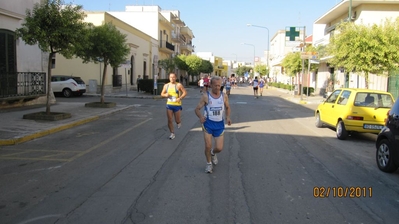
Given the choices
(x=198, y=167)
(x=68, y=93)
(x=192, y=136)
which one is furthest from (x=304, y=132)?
(x=68, y=93)

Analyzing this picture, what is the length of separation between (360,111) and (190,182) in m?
6.31

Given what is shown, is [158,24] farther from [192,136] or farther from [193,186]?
[193,186]

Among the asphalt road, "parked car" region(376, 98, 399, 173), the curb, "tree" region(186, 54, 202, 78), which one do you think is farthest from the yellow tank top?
"tree" region(186, 54, 202, 78)

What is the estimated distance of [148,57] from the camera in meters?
42.1

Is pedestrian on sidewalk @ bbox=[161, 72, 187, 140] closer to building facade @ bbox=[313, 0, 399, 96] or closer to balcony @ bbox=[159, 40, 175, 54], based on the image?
building facade @ bbox=[313, 0, 399, 96]

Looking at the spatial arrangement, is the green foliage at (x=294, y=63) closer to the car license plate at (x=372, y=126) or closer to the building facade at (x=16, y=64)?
the building facade at (x=16, y=64)

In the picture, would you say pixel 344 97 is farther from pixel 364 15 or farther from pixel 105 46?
pixel 364 15

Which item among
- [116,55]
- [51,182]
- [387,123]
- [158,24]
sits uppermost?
[158,24]

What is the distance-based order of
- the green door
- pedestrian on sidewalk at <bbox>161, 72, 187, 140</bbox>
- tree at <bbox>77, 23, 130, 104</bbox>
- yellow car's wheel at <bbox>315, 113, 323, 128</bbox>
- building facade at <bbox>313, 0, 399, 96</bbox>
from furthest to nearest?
building facade at <bbox>313, 0, 399, 96</bbox>
the green door
tree at <bbox>77, 23, 130, 104</bbox>
yellow car's wheel at <bbox>315, 113, 323, 128</bbox>
pedestrian on sidewalk at <bbox>161, 72, 187, 140</bbox>

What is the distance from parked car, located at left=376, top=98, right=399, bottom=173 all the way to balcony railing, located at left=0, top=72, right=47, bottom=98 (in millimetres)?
12870

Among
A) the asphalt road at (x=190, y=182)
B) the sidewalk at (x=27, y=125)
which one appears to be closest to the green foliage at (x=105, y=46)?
the sidewalk at (x=27, y=125)

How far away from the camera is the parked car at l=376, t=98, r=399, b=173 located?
6355mm

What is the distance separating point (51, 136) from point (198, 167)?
5312 millimetres

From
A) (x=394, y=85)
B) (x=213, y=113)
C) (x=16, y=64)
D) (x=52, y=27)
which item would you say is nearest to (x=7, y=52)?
(x=16, y=64)
